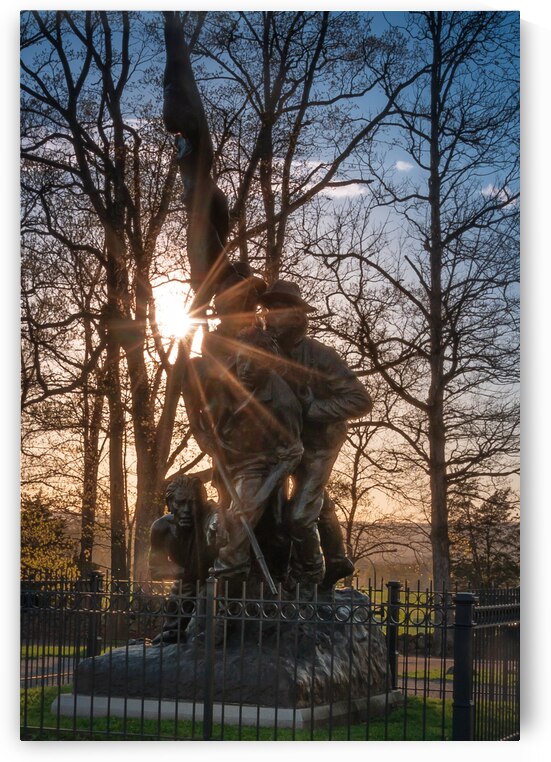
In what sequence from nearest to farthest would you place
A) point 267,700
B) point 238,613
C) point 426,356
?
point 267,700 < point 238,613 < point 426,356

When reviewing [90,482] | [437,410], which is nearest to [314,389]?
[437,410]

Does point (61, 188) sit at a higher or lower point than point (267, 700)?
higher

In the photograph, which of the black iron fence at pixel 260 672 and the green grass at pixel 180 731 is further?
the green grass at pixel 180 731

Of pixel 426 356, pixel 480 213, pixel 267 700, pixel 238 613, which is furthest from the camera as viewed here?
pixel 426 356

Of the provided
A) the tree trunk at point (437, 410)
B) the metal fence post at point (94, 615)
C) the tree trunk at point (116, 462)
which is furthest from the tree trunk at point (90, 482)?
the metal fence post at point (94, 615)

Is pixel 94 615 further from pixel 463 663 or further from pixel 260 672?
pixel 463 663

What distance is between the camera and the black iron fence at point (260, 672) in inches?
274

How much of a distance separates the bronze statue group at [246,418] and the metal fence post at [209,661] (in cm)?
84

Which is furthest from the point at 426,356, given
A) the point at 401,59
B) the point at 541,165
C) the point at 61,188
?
the point at 541,165

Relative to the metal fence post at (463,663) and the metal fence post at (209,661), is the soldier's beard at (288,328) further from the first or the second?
the metal fence post at (463,663)

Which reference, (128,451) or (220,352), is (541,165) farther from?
(128,451)

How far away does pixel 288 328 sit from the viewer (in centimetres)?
839

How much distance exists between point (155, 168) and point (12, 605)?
21.6ft

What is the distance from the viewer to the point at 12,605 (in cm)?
798
